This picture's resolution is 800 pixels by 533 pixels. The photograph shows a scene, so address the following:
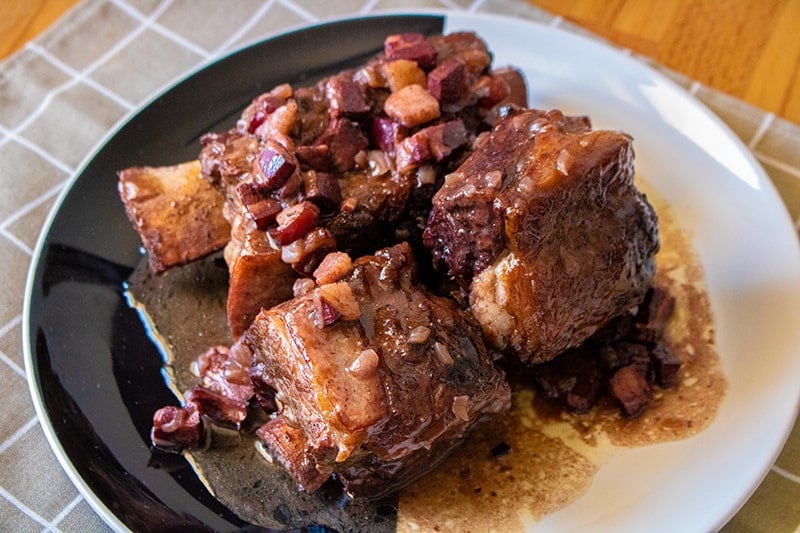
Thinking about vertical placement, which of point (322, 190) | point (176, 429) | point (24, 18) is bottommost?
point (176, 429)

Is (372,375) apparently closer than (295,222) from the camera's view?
Yes

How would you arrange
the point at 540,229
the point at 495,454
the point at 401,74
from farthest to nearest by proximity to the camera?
the point at 401,74, the point at 495,454, the point at 540,229

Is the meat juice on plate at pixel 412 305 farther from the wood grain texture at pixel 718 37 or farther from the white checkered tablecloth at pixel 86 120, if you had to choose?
the wood grain texture at pixel 718 37

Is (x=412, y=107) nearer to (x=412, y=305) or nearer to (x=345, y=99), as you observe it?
(x=345, y=99)

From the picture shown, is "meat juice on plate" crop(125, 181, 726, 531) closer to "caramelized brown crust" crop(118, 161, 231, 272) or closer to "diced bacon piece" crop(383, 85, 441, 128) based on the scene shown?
"caramelized brown crust" crop(118, 161, 231, 272)

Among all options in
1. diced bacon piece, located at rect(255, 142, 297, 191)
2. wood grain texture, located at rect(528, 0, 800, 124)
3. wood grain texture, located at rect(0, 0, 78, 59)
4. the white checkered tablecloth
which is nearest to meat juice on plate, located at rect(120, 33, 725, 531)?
diced bacon piece, located at rect(255, 142, 297, 191)

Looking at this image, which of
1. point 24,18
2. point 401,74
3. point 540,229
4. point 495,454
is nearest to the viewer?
point 540,229

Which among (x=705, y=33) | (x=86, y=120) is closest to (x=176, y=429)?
(x=86, y=120)
